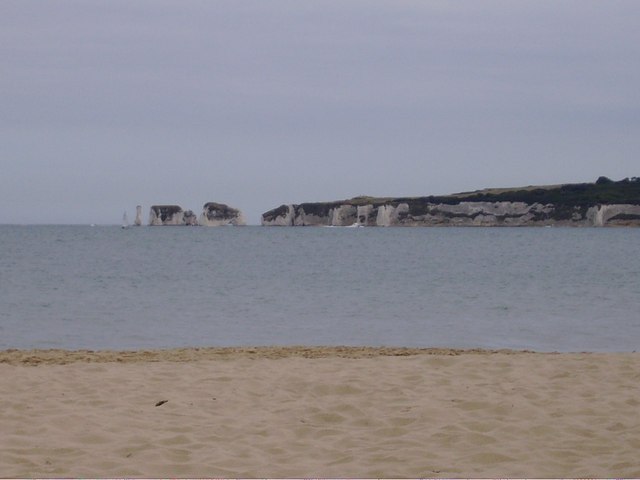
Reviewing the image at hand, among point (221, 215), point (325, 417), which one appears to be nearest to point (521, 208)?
point (221, 215)

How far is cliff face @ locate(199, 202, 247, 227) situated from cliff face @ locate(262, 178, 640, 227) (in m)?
36.8

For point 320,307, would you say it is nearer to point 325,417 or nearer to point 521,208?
point 325,417

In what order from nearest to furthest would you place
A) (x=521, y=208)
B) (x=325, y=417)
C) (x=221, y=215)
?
(x=325, y=417), (x=521, y=208), (x=221, y=215)

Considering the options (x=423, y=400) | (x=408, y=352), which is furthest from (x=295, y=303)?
(x=423, y=400)

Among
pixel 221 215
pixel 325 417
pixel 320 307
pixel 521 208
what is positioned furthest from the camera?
pixel 221 215

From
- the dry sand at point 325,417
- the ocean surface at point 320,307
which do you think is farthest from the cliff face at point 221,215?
the dry sand at point 325,417

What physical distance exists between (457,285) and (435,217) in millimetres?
131360

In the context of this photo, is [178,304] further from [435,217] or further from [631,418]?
[435,217]

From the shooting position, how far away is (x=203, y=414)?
8500mm

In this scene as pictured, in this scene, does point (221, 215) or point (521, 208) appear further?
point (221, 215)

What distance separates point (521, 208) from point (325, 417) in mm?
153905

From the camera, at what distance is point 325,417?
838 cm

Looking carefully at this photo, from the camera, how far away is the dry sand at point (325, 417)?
6.68 m

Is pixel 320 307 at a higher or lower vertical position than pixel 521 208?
lower
